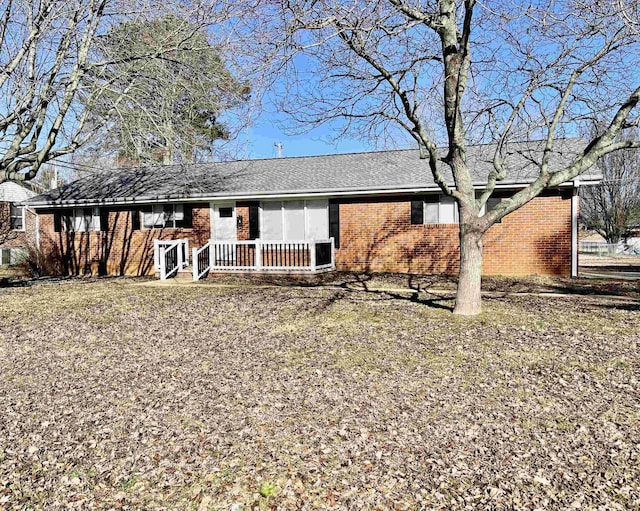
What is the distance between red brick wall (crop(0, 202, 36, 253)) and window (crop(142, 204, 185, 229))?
9904 millimetres

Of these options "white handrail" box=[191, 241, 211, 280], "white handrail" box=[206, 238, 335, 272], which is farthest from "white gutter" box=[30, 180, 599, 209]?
"white handrail" box=[191, 241, 211, 280]

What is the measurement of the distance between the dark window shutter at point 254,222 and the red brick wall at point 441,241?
2.79m

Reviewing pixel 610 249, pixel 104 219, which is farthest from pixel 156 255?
pixel 610 249

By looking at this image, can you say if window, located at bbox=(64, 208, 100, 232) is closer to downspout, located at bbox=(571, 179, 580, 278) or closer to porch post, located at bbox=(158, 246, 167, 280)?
porch post, located at bbox=(158, 246, 167, 280)

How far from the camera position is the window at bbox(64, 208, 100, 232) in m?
17.4

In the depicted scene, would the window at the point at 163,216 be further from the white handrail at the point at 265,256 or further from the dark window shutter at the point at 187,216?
the white handrail at the point at 265,256

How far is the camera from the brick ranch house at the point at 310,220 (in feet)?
44.4

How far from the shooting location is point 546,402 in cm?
438

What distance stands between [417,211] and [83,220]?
1208 cm

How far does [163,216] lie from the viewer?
16656mm

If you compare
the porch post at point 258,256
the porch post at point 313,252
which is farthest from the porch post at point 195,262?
the porch post at point 313,252

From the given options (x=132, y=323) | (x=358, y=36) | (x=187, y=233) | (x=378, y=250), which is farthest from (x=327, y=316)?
(x=187, y=233)

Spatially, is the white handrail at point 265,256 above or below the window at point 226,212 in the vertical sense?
below

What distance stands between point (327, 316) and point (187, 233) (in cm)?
961
